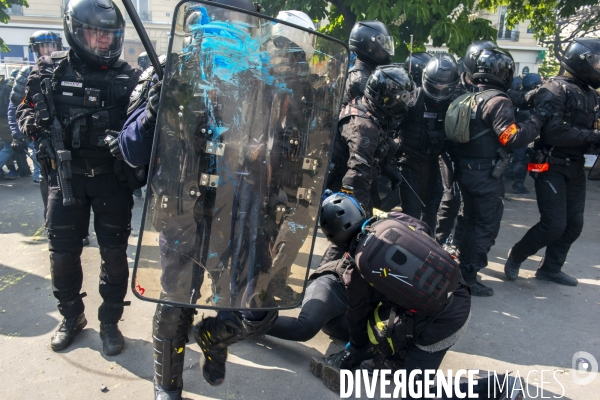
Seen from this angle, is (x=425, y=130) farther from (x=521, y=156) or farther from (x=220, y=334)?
(x=521, y=156)

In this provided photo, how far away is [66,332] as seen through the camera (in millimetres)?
2957

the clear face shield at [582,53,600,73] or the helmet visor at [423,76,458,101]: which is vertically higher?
the clear face shield at [582,53,600,73]

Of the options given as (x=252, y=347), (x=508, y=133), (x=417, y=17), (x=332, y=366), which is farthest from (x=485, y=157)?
(x=417, y=17)

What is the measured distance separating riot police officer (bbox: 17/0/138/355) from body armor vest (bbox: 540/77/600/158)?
11.3 ft

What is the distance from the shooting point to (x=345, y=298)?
308 centimetres

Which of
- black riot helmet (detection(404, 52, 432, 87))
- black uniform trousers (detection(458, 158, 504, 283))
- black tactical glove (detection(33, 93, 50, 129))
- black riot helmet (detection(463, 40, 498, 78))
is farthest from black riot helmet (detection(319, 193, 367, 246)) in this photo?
black riot helmet (detection(404, 52, 432, 87))

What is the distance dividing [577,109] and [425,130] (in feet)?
4.09

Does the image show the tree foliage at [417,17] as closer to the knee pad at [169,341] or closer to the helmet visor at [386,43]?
the helmet visor at [386,43]

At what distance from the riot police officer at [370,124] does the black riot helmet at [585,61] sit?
1742 mm

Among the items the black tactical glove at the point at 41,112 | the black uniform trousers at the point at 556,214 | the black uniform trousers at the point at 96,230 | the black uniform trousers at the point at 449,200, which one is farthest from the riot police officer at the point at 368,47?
the black tactical glove at the point at 41,112

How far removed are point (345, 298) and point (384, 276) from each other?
0.87 meters

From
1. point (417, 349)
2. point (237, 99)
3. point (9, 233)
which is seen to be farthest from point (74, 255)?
point (9, 233)

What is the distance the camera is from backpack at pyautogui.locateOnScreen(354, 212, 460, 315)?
222 cm

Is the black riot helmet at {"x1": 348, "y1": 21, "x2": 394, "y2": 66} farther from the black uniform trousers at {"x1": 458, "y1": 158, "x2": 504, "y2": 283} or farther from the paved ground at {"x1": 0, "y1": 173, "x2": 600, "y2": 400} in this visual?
the paved ground at {"x1": 0, "y1": 173, "x2": 600, "y2": 400}
